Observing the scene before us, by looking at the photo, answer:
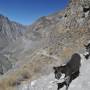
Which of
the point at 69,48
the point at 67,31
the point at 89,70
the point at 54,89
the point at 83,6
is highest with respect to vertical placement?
the point at 83,6

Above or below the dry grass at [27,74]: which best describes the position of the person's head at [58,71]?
above

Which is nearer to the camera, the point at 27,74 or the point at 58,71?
the point at 58,71

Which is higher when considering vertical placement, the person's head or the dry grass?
the person's head

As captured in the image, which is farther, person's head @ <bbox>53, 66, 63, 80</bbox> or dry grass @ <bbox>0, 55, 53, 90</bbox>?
dry grass @ <bbox>0, 55, 53, 90</bbox>

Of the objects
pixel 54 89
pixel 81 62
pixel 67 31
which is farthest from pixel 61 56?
pixel 54 89

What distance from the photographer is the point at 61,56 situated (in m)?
24.4

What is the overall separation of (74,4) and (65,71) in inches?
694

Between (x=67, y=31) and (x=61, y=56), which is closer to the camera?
(x=61, y=56)

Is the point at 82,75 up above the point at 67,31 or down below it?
below

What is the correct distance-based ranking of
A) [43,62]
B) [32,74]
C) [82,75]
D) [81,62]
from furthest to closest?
[43,62]
[32,74]
[81,62]
[82,75]

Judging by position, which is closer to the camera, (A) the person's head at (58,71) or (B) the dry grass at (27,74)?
(A) the person's head at (58,71)

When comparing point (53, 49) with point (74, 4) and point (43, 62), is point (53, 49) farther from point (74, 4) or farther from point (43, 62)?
point (74, 4)

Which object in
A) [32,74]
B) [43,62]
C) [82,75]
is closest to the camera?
[82,75]

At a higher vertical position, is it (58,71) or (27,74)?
(58,71)
